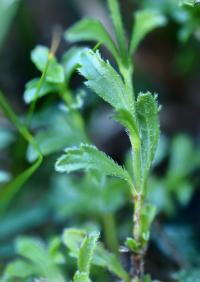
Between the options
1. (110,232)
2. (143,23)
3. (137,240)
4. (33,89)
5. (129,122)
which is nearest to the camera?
(129,122)

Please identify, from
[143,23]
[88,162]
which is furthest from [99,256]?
[143,23]

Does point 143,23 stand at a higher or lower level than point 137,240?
higher

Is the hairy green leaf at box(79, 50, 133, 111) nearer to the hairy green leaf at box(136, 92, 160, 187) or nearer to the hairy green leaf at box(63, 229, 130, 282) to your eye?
the hairy green leaf at box(136, 92, 160, 187)

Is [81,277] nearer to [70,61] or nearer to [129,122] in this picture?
[129,122]

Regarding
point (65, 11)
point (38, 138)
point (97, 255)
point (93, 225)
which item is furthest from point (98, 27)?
point (65, 11)

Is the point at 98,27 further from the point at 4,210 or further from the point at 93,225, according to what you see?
the point at 4,210

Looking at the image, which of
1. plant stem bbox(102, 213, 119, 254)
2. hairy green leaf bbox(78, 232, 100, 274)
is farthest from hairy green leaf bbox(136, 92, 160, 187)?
plant stem bbox(102, 213, 119, 254)
